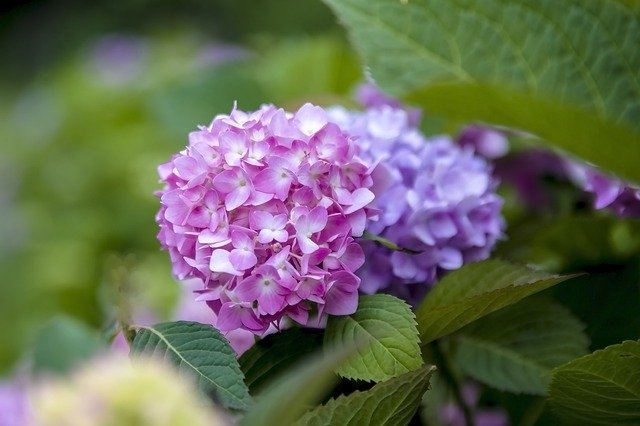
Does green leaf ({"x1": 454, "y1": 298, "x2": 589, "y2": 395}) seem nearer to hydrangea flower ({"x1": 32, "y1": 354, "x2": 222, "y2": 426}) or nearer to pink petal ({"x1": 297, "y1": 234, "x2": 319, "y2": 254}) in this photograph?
pink petal ({"x1": 297, "y1": 234, "x2": 319, "y2": 254})

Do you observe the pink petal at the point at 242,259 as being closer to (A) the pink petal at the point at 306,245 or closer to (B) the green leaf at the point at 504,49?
(A) the pink petal at the point at 306,245

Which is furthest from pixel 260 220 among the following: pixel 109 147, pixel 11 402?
pixel 109 147

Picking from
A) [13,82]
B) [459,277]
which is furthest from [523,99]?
[13,82]

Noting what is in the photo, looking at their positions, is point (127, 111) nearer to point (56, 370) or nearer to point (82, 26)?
point (56, 370)

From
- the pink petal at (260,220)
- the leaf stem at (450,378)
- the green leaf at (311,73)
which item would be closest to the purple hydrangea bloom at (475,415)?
the leaf stem at (450,378)

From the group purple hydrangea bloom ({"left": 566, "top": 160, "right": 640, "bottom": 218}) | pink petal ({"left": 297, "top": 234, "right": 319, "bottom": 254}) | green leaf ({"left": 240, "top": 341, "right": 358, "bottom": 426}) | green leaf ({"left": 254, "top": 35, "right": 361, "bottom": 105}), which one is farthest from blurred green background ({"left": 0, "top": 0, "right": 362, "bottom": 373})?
purple hydrangea bloom ({"left": 566, "top": 160, "right": 640, "bottom": 218})

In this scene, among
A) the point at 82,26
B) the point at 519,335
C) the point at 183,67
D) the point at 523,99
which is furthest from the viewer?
the point at 82,26
